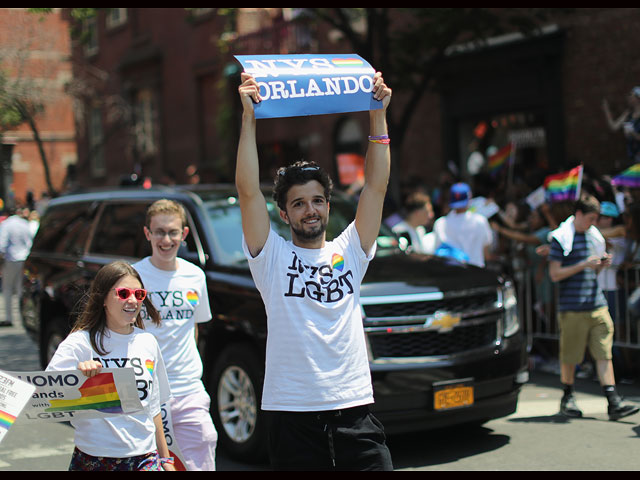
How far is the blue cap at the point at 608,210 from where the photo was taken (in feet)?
29.8

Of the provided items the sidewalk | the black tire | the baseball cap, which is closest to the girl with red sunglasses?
the black tire

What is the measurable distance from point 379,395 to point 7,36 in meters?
20.5

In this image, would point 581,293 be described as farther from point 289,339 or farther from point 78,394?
point 78,394

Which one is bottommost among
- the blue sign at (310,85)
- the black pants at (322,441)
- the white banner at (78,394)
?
the black pants at (322,441)

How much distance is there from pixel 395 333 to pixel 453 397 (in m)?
0.58

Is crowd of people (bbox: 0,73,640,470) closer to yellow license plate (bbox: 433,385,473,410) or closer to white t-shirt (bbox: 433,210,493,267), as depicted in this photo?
yellow license plate (bbox: 433,385,473,410)

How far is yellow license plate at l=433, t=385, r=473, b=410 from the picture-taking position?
595cm

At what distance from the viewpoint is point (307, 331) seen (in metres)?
3.60

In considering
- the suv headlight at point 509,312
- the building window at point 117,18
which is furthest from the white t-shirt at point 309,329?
the building window at point 117,18

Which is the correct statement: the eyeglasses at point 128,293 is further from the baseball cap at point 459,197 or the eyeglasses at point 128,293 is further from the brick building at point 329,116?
the brick building at point 329,116

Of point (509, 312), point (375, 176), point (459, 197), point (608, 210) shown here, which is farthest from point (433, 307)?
point (608, 210)

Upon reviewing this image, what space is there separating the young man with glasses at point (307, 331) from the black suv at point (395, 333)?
219 centimetres
